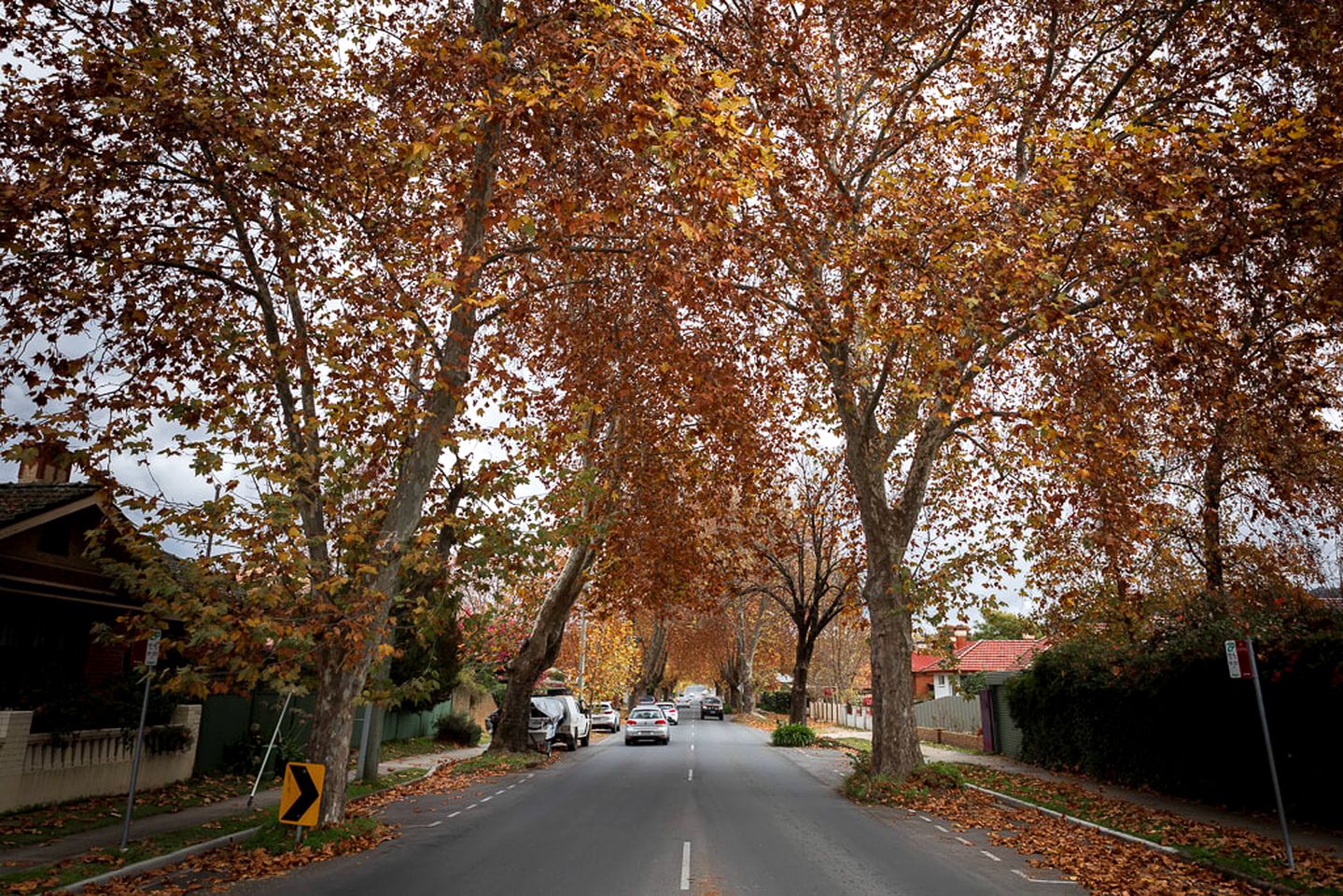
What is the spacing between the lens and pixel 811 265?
15594 mm

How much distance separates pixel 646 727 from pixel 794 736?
6.61m

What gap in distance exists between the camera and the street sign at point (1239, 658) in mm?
9859

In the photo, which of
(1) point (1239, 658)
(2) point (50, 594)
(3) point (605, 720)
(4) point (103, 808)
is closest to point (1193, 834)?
(1) point (1239, 658)

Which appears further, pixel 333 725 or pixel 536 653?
pixel 536 653

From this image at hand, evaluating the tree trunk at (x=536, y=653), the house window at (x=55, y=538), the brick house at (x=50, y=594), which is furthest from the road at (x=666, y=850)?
the house window at (x=55, y=538)

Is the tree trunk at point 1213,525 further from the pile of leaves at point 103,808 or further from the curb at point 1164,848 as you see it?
the pile of leaves at point 103,808

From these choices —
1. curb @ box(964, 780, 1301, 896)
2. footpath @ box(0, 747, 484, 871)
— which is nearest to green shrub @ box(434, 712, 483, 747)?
footpath @ box(0, 747, 484, 871)

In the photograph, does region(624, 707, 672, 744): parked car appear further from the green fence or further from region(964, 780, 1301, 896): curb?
region(964, 780, 1301, 896): curb

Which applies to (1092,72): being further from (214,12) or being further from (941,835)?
(214,12)

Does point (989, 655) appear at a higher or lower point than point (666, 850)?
higher

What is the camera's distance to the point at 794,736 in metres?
33.8

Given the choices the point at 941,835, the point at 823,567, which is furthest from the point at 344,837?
the point at 823,567

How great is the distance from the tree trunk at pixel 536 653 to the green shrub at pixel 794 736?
11644mm

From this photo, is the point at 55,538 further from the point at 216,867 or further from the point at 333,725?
the point at 216,867
